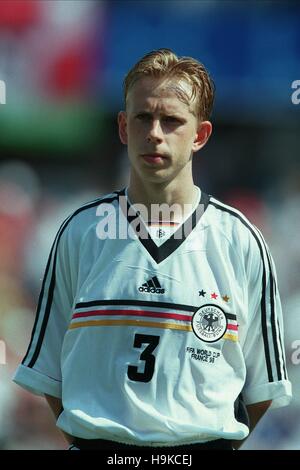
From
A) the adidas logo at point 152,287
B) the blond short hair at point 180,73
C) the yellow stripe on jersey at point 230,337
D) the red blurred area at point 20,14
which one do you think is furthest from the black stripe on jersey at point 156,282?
the red blurred area at point 20,14

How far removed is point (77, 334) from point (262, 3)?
3425 mm

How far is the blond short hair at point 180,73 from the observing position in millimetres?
2232

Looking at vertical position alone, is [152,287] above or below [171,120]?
below

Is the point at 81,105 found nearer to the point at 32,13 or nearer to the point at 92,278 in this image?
the point at 32,13

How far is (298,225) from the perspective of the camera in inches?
189

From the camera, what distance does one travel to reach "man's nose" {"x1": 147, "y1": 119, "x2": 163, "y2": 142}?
2.17m

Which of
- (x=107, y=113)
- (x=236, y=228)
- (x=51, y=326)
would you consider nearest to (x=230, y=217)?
(x=236, y=228)

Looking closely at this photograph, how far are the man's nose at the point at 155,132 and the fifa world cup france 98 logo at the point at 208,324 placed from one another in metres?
0.50

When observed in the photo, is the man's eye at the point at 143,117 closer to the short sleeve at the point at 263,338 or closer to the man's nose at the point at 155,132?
the man's nose at the point at 155,132

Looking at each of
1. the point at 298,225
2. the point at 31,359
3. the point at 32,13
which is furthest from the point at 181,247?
the point at 32,13

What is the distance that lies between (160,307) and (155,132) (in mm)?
494

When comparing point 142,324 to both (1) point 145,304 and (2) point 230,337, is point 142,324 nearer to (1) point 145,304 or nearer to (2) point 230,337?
(1) point 145,304

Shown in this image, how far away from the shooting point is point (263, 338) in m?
2.33

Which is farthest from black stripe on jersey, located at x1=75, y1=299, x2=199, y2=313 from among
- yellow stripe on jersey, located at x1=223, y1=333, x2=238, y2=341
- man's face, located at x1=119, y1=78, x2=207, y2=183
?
man's face, located at x1=119, y1=78, x2=207, y2=183
